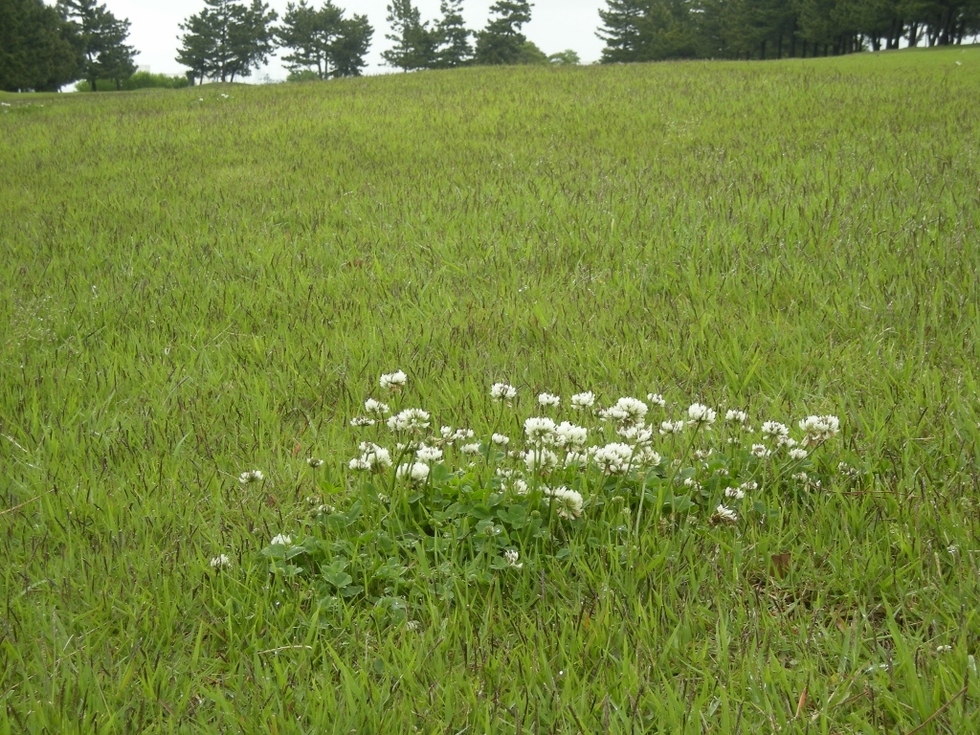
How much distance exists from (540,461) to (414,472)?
1.40 ft

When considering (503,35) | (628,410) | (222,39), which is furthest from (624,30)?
(628,410)

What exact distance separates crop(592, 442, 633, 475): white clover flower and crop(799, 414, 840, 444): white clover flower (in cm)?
66

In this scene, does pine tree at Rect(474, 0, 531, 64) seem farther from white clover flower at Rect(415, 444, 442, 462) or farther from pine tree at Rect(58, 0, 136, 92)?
white clover flower at Rect(415, 444, 442, 462)

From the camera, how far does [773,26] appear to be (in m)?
66.2

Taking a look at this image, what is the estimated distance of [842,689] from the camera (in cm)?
185

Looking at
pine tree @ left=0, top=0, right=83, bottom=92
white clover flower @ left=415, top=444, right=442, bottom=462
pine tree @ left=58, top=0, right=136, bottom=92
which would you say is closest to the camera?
white clover flower @ left=415, top=444, right=442, bottom=462

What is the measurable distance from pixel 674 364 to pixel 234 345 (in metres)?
2.54

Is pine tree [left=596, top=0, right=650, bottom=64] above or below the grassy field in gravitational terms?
above

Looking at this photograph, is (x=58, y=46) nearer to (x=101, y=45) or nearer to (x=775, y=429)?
(x=101, y=45)

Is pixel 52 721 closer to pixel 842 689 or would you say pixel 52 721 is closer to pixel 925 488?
pixel 842 689

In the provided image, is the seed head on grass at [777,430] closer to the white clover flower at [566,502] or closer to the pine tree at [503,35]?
the white clover flower at [566,502]

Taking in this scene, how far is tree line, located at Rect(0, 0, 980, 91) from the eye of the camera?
56.2 m

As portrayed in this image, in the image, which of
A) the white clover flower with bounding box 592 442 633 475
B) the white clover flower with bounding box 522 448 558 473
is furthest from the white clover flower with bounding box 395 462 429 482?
the white clover flower with bounding box 592 442 633 475

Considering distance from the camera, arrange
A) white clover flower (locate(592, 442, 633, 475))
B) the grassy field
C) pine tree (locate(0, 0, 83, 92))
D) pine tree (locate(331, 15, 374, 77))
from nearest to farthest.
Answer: the grassy field → white clover flower (locate(592, 442, 633, 475)) → pine tree (locate(0, 0, 83, 92)) → pine tree (locate(331, 15, 374, 77))
